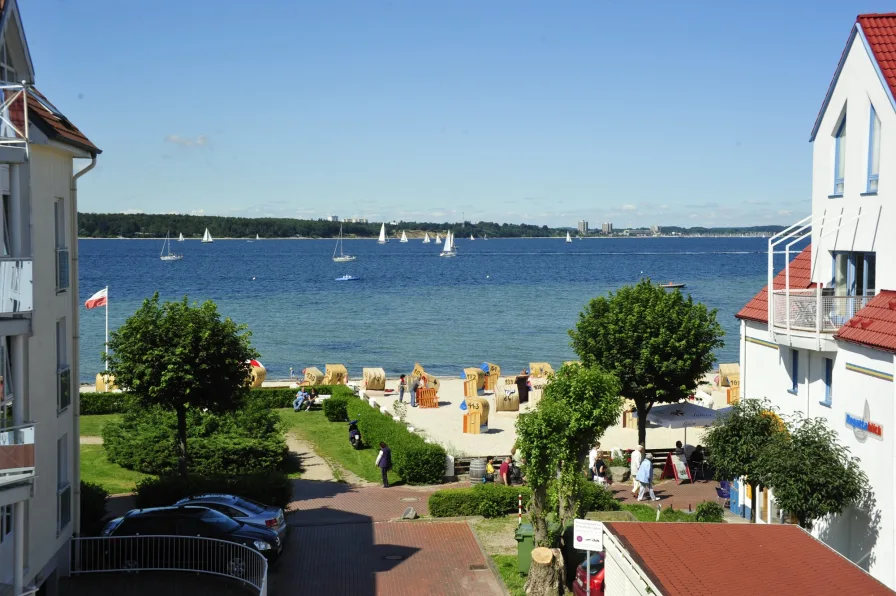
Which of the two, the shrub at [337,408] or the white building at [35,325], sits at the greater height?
the white building at [35,325]

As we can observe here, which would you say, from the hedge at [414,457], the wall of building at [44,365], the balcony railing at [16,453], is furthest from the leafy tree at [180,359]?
the balcony railing at [16,453]

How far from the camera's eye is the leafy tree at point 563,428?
17.8 meters

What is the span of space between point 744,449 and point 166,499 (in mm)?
12915

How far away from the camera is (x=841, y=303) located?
1889 cm

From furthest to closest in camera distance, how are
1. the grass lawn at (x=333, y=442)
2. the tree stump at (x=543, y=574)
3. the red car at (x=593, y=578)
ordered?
the grass lawn at (x=333, y=442), the tree stump at (x=543, y=574), the red car at (x=593, y=578)

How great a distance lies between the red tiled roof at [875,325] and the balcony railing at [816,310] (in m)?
0.34

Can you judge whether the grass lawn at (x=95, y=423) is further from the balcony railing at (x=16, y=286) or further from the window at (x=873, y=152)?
the window at (x=873, y=152)

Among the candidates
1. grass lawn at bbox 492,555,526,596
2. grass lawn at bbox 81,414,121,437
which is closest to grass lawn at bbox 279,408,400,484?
grass lawn at bbox 81,414,121,437

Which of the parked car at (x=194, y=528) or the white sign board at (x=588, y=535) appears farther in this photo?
the parked car at (x=194, y=528)

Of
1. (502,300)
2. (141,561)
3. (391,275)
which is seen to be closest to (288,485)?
(141,561)

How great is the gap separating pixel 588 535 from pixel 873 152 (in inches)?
383

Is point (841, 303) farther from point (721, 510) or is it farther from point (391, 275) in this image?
point (391, 275)

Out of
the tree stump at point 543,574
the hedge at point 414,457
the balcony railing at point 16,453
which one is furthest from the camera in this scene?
the hedge at point 414,457

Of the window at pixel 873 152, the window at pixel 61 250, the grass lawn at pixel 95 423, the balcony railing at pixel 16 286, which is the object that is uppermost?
the window at pixel 873 152
